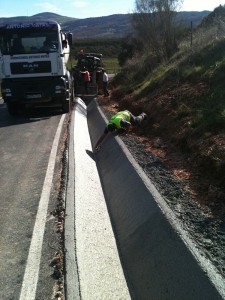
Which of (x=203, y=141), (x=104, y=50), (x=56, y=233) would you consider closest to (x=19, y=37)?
(x=203, y=141)

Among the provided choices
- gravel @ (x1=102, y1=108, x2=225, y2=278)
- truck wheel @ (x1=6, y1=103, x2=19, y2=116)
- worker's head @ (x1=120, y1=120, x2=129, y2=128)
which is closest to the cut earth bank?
gravel @ (x1=102, y1=108, x2=225, y2=278)

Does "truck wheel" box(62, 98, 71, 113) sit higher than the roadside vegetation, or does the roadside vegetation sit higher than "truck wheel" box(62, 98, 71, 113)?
the roadside vegetation

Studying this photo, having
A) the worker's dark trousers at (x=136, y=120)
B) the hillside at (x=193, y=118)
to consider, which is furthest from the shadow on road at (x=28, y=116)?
the worker's dark trousers at (x=136, y=120)

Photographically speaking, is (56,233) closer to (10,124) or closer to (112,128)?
(112,128)

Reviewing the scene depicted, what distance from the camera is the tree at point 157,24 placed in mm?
22212

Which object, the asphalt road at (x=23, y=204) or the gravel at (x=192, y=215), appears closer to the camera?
the gravel at (x=192, y=215)

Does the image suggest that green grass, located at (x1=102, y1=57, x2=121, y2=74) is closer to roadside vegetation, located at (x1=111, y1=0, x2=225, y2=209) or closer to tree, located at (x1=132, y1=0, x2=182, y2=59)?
tree, located at (x1=132, y1=0, x2=182, y2=59)

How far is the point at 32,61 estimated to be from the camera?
47.8 feet

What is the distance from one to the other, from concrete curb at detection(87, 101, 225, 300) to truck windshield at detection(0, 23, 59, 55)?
330 inches

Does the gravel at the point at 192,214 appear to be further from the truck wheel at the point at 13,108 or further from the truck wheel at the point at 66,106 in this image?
the truck wheel at the point at 13,108

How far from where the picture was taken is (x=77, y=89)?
22.4 metres

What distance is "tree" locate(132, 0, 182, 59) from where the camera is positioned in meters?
22.2

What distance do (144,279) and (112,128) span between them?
626cm

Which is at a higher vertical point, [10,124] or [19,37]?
[19,37]
